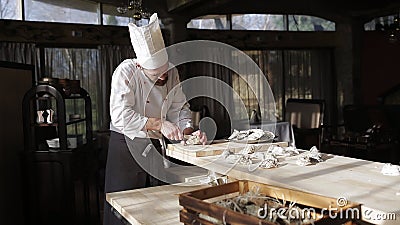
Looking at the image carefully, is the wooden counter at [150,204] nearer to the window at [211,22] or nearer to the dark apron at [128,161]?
the dark apron at [128,161]

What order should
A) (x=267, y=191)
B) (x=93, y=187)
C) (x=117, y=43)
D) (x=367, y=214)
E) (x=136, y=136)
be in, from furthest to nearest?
(x=117, y=43) < (x=93, y=187) < (x=136, y=136) < (x=267, y=191) < (x=367, y=214)

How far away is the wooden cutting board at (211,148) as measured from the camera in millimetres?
1856

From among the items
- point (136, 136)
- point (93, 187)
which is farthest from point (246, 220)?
point (93, 187)

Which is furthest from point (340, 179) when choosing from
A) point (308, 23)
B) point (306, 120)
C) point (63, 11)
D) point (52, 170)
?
point (308, 23)

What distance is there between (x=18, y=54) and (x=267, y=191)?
230 inches

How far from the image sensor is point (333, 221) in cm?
104

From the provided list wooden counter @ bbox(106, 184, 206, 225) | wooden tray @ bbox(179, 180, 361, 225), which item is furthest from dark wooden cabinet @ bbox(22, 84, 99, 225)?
wooden tray @ bbox(179, 180, 361, 225)

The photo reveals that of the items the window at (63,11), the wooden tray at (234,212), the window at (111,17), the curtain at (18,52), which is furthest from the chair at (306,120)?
the wooden tray at (234,212)

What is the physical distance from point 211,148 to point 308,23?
24.1 feet

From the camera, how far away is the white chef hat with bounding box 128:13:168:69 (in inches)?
80.6

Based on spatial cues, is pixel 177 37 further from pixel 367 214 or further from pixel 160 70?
pixel 367 214

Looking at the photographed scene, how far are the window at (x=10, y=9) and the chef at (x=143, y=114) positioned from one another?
492 cm

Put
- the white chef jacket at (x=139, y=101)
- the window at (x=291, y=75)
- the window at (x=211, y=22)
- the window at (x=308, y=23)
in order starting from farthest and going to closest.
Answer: the window at (x=308, y=23)
the window at (x=291, y=75)
the window at (x=211, y=22)
the white chef jacket at (x=139, y=101)

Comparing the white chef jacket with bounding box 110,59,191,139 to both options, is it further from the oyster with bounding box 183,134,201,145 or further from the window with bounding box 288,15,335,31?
the window with bounding box 288,15,335,31
